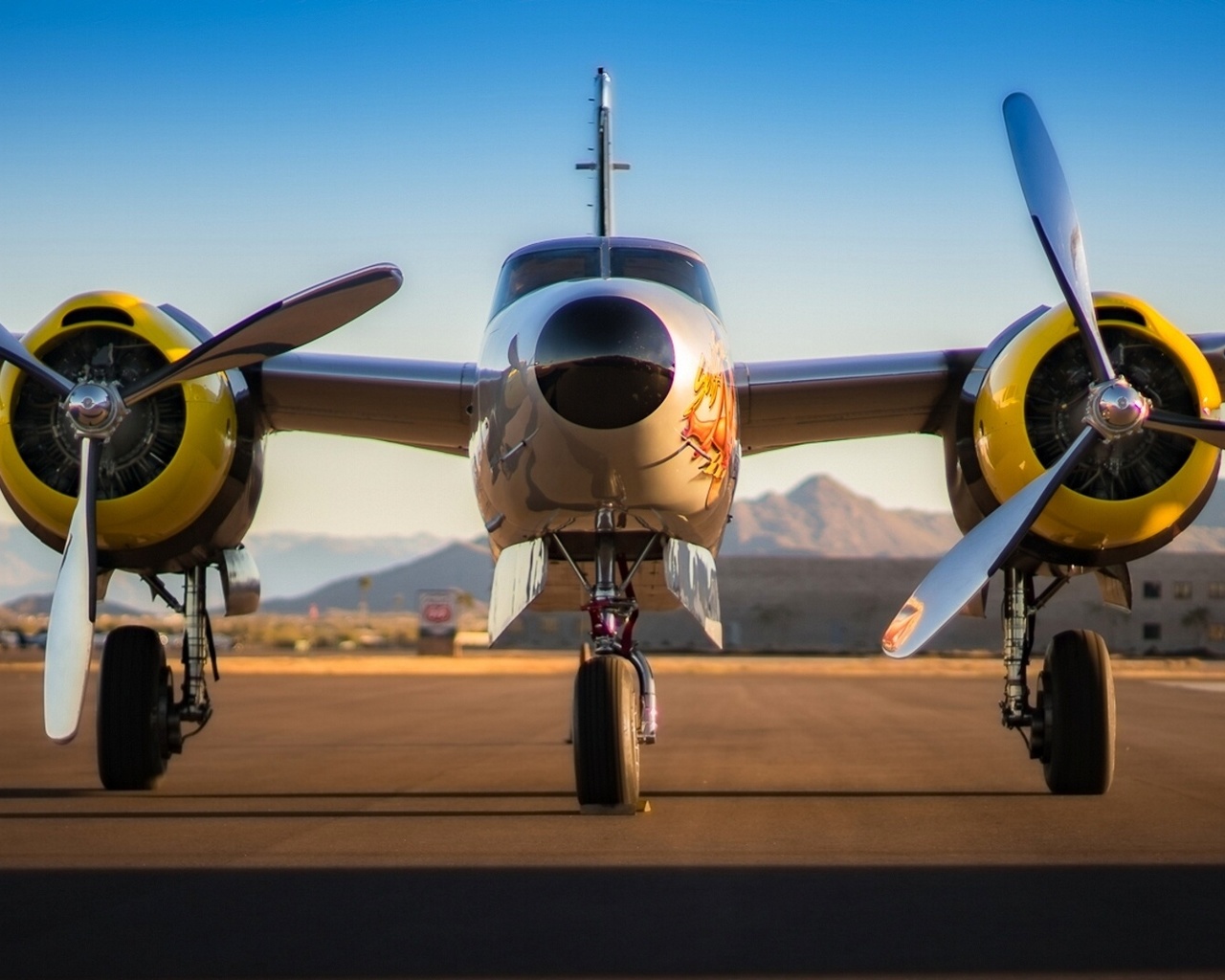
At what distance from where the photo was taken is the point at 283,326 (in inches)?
476

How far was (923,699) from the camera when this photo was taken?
32.4m

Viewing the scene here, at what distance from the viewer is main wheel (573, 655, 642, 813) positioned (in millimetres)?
10031

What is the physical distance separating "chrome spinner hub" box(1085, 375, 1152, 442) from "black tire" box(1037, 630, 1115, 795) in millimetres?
1698

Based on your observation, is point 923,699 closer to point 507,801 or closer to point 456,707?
point 456,707

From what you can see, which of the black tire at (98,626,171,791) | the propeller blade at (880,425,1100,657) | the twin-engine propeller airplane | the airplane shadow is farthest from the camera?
the black tire at (98,626,171,791)

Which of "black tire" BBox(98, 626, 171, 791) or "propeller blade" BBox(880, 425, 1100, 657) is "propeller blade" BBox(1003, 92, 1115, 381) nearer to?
"propeller blade" BBox(880, 425, 1100, 657)

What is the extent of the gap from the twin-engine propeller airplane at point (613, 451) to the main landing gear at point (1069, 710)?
0.02 metres

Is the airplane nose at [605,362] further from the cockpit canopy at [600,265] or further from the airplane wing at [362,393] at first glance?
the airplane wing at [362,393]

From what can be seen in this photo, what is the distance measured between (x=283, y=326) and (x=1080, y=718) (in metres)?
6.72

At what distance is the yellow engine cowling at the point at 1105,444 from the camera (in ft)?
38.8

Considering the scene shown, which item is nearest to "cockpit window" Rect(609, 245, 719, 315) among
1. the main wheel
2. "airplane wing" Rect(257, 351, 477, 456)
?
"airplane wing" Rect(257, 351, 477, 456)

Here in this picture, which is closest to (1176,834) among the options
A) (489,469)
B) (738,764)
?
(489,469)

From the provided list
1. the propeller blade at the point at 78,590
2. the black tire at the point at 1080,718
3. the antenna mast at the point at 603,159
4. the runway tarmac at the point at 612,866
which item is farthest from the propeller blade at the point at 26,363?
the black tire at the point at 1080,718

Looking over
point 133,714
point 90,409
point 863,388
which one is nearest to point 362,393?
point 90,409
